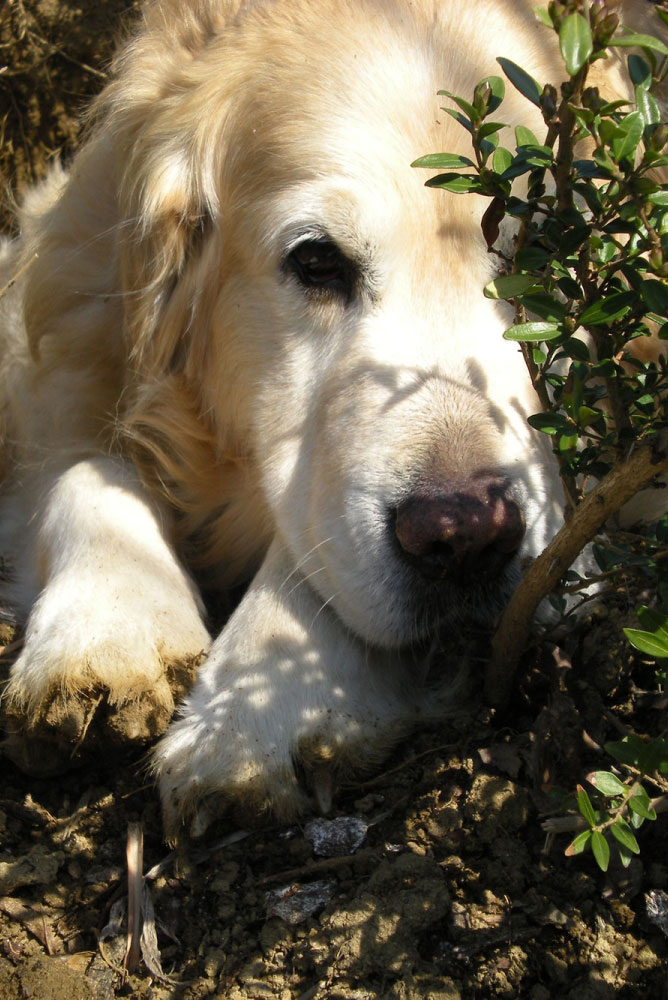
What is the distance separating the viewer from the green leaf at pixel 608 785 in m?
1.70

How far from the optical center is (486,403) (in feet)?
8.22

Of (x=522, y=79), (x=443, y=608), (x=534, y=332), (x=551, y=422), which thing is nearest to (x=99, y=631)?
(x=443, y=608)

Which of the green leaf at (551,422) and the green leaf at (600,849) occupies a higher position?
the green leaf at (551,422)

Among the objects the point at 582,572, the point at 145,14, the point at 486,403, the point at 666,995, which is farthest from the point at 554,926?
the point at 145,14

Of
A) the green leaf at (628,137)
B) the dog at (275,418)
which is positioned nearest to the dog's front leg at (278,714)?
the dog at (275,418)

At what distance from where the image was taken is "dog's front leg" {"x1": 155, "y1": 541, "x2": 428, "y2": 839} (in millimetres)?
2363

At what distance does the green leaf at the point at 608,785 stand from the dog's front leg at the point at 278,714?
2.74 feet

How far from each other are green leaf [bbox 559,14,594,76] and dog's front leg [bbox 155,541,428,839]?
4.97ft

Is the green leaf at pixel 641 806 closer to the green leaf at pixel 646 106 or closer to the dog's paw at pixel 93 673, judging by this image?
the green leaf at pixel 646 106

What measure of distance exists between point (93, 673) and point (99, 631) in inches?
6.1

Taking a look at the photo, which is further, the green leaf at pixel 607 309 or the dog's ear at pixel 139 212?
the dog's ear at pixel 139 212

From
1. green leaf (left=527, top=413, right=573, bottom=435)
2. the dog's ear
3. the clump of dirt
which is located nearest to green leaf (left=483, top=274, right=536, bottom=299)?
green leaf (left=527, top=413, right=573, bottom=435)

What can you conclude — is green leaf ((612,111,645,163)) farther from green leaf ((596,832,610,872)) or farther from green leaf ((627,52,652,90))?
green leaf ((596,832,610,872))

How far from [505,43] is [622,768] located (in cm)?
206
